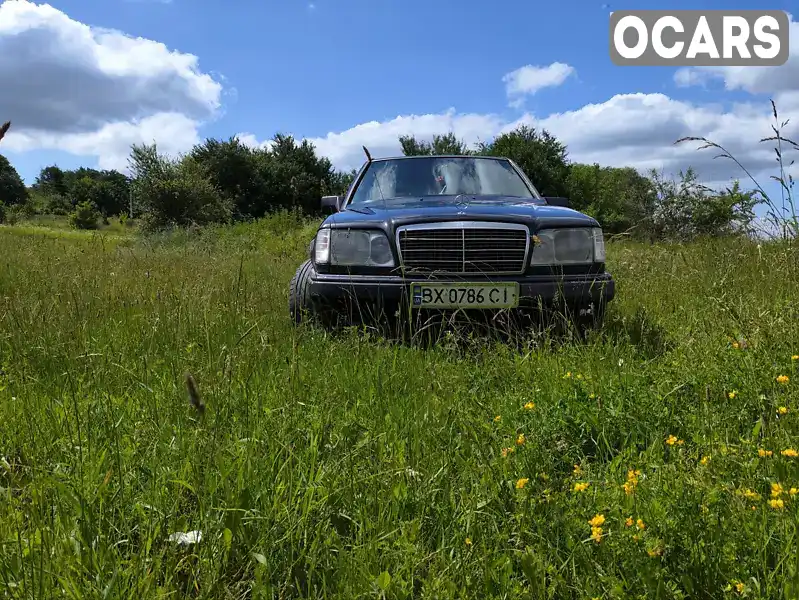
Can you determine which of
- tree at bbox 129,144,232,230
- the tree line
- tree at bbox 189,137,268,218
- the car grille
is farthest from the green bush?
the car grille

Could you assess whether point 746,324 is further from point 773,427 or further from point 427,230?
point 427,230

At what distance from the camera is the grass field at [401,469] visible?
3.77 feet

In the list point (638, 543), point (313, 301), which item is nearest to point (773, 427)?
point (638, 543)

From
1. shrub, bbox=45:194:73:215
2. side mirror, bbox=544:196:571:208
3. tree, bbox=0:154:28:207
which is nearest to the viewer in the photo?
side mirror, bbox=544:196:571:208

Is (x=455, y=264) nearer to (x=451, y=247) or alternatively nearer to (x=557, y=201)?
(x=451, y=247)

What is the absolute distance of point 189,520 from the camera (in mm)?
1372

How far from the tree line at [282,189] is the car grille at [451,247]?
1.57 meters

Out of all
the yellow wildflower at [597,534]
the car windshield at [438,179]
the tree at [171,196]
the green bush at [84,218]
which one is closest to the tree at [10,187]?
the green bush at [84,218]

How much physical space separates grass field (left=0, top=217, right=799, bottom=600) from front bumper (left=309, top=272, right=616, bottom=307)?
1.00 ft

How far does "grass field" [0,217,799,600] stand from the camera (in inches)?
45.3

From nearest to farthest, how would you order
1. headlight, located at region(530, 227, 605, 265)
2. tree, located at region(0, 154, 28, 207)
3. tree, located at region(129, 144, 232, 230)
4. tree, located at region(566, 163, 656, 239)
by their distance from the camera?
headlight, located at region(530, 227, 605, 265) → tree, located at region(129, 144, 232, 230) → tree, located at region(566, 163, 656, 239) → tree, located at region(0, 154, 28, 207)

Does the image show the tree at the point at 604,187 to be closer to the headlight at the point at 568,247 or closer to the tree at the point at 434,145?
the tree at the point at 434,145

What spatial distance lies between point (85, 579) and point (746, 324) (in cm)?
293

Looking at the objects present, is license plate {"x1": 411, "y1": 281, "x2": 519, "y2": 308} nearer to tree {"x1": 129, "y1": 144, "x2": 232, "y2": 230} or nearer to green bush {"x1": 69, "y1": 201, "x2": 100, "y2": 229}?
tree {"x1": 129, "y1": 144, "x2": 232, "y2": 230}
